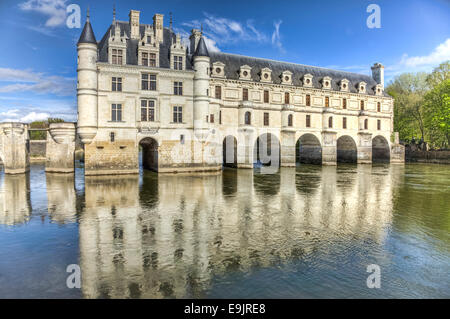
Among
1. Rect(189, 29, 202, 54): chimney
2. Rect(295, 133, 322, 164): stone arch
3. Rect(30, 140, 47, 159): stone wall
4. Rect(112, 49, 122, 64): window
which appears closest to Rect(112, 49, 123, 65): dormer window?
Rect(112, 49, 122, 64): window

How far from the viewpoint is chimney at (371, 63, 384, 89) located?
164 feet

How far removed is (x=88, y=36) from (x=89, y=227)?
2198cm

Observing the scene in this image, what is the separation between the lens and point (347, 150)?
48375 mm

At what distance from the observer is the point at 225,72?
3734 cm

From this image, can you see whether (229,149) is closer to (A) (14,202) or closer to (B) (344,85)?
(B) (344,85)

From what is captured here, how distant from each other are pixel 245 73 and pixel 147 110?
14.1 meters

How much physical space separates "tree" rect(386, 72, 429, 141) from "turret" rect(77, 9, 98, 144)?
55.2 meters

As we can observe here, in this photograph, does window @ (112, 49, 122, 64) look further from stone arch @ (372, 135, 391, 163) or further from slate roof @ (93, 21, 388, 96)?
stone arch @ (372, 135, 391, 163)

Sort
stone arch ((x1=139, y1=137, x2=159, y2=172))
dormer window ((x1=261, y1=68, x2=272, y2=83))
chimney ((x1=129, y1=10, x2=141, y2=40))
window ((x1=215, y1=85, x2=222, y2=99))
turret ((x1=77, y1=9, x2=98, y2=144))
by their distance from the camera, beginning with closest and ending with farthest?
1. turret ((x1=77, y1=9, x2=98, y2=144))
2. chimney ((x1=129, y1=10, x2=141, y2=40))
3. stone arch ((x1=139, y1=137, x2=159, y2=172))
4. window ((x1=215, y1=85, x2=222, y2=99))
5. dormer window ((x1=261, y1=68, x2=272, y2=83))

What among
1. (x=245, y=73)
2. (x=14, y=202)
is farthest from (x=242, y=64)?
(x=14, y=202)

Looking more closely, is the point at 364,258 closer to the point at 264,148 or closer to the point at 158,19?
the point at 158,19

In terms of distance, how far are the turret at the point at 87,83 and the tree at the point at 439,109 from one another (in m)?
51.0

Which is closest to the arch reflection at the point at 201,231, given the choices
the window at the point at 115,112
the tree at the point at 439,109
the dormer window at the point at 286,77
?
the window at the point at 115,112

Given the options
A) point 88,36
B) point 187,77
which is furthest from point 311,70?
point 88,36
